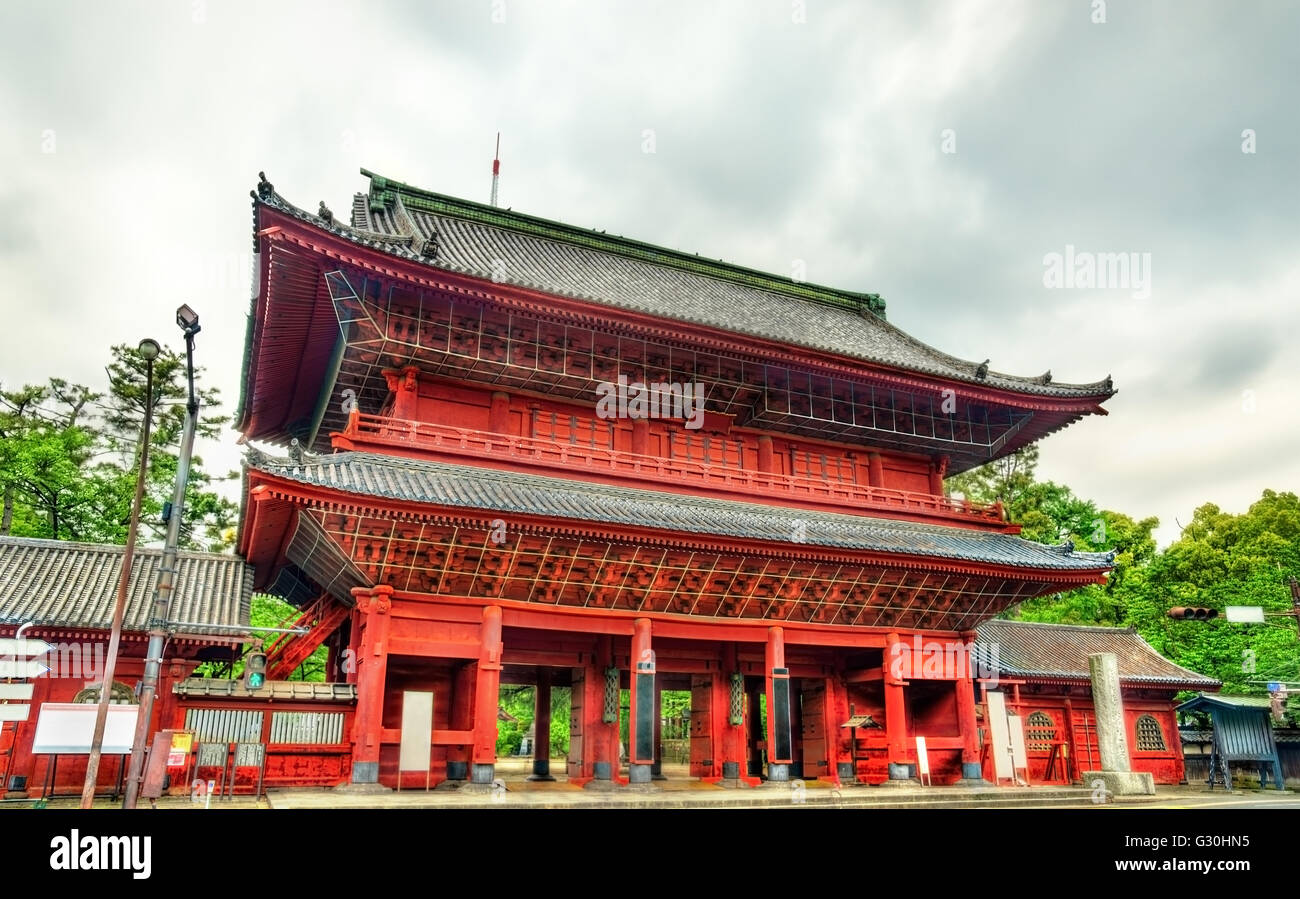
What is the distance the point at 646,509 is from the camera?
20797 millimetres

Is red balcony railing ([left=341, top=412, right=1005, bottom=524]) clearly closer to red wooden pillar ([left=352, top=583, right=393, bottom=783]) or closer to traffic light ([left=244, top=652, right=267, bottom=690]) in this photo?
red wooden pillar ([left=352, top=583, right=393, bottom=783])

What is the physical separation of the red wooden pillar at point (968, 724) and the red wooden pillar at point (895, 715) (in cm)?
A: 191

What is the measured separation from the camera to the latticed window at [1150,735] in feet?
97.7

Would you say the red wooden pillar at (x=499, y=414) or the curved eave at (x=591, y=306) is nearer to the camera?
the curved eave at (x=591, y=306)

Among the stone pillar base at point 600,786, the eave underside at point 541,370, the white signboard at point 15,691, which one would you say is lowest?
the stone pillar base at point 600,786

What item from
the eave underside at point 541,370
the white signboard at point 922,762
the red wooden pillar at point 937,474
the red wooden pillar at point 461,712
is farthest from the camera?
the red wooden pillar at point 937,474

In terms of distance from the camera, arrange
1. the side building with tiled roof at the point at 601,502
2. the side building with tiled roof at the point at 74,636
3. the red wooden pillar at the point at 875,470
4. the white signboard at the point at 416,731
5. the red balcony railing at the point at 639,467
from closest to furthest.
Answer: the side building with tiled roof at the point at 74,636, the white signboard at the point at 416,731, the side building with tiled roof at the point at 601,502, the red balcony railing at the point at 639,467, the red wooden pillar at the point at 875,470

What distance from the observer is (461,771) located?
19.2 metres

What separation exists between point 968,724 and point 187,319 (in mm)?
21430

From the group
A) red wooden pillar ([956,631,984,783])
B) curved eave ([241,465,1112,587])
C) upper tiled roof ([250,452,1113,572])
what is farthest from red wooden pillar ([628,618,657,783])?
red wooden pillar ([956,631,984,783])

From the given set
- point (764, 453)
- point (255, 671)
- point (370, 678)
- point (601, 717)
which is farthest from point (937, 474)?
point (255, 671)

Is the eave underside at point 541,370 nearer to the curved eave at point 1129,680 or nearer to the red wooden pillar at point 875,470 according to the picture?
the red wooden pillar at point 875,470

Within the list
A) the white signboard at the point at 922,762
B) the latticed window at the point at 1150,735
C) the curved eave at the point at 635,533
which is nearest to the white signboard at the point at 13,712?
the curved eave at the point at 635,533
